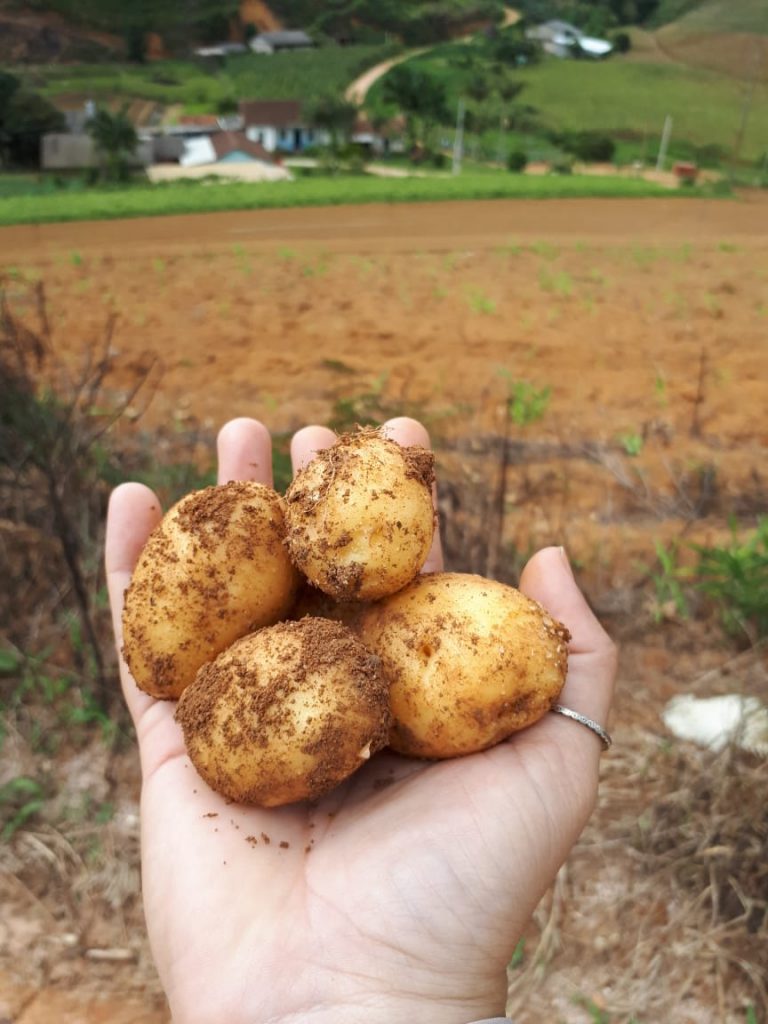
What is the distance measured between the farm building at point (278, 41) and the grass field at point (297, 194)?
0.56 meters

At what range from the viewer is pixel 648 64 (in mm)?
4070

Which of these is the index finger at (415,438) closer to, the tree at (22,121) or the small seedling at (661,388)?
the tree at (22,121)

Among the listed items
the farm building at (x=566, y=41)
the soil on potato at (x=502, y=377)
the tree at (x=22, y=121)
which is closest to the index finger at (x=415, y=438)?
the soil on potato at (x=502, y=377)

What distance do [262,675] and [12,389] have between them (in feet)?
4.22

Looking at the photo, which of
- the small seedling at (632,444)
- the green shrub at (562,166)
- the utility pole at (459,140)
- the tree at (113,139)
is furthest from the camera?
the green shrub at (562,166)

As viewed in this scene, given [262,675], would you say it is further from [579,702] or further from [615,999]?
[615,999]

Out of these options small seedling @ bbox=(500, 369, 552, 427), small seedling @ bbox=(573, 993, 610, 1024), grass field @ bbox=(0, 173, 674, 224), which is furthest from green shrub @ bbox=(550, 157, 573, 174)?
small seedling @ bbox=(573, 993, 610, 1024)

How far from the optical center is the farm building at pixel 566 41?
3963mm

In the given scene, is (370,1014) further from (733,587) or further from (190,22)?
(190,22)

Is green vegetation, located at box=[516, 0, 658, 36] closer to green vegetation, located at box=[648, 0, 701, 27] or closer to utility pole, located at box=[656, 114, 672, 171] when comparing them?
green vegetation, located at box=[648, 0, 701, 27]

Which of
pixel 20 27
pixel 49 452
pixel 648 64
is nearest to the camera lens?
pixel 49 452

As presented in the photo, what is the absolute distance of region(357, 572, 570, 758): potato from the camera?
102 centimetres

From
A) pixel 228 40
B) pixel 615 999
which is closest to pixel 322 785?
pixel 615 999

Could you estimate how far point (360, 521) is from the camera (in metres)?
1.03
